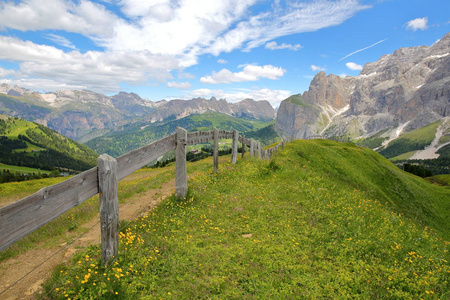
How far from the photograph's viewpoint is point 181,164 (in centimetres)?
1068

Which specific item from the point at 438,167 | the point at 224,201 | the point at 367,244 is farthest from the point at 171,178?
the point at 438,167

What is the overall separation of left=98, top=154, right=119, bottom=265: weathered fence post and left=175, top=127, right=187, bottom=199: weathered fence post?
15.2 ft

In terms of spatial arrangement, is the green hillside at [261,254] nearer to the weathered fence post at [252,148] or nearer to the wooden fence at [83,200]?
the wooden fence at [83,200]

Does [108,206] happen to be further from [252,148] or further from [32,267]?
[252,148]

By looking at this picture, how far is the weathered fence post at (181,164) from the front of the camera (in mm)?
10524

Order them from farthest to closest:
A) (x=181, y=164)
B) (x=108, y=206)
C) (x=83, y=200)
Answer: (x=181, y=164)
(x=108, y=206)
(x=83, y=200)

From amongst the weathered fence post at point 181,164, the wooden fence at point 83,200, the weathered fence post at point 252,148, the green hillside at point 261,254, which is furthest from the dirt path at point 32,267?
the weathered fence post at point 252,148

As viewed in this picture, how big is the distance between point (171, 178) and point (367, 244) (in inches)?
619

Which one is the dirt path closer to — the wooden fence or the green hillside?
the green hillside

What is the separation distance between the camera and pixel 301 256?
778 centimetres

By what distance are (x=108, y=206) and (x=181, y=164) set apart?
5.01 metres

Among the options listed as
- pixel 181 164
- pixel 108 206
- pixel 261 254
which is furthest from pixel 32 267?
pixel 261 254

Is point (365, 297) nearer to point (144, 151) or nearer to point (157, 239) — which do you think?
point (157, 239)

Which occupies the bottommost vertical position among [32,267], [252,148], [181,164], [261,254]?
[32,267]
